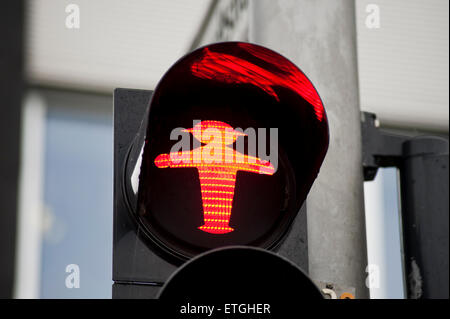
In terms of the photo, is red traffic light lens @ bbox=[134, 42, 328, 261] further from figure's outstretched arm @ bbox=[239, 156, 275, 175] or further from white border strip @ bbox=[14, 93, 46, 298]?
white border strip @ bbox=[14, 93, 46, 298]

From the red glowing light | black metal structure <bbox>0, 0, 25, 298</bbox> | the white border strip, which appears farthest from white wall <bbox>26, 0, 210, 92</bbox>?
the red glowing light

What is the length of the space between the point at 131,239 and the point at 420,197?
883 mm

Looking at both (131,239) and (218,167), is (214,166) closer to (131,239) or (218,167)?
(218,167)

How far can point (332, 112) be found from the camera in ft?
8.31

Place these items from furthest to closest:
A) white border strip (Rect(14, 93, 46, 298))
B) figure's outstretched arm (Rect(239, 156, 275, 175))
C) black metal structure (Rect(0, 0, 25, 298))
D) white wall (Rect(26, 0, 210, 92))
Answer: white border strip (Rect(14, 93, 46, 298)) → black metal structure (Rect(0, 0, 25, 298)) → white wall (Rect(26, 0, 210, 92)) → figure's outstretched arm (Rect(239, 156, 275, 175))

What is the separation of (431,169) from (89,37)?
843 centimetres

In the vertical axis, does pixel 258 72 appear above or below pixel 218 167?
above

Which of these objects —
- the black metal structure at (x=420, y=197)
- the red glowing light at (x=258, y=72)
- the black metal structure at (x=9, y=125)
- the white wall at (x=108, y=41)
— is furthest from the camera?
the black metal structure at (x=9, y=125)

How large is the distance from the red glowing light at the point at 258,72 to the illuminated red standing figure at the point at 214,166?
15 cm

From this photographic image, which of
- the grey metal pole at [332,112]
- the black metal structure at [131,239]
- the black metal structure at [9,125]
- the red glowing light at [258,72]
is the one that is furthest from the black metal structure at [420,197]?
the black metal structure at [9,125]

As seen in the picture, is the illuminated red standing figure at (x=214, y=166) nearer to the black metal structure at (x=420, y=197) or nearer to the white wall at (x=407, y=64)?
the black metal structure at (x=420, y=197)

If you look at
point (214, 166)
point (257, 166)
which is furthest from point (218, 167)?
point (257, 166)

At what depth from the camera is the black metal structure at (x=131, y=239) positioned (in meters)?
2.20

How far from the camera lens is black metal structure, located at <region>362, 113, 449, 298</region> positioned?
2.40 m
